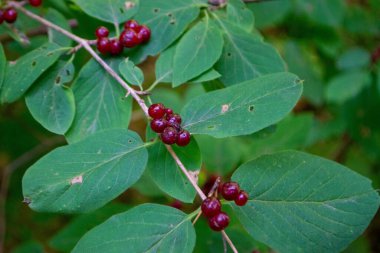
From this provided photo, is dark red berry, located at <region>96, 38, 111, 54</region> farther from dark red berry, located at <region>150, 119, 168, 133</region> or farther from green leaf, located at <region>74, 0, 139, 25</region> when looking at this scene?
dark red berry, located at <region>150, 119, 168, 133</region>

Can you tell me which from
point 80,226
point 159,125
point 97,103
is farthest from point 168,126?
point 80,226

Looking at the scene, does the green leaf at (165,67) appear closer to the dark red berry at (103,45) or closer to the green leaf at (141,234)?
the dark red berry at (103,45)

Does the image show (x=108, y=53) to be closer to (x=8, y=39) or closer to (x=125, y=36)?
(x=125, y=36)

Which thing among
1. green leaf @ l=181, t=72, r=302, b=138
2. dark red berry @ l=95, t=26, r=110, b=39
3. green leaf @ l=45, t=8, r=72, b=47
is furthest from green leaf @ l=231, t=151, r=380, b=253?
green leaf @ l=45, t=8, r=72, b=47

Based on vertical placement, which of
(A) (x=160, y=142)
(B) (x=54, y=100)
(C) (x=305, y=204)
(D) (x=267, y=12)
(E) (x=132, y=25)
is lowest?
(D) (x=267, y=12)

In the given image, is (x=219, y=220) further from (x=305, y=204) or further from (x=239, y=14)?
(x=239, y=14)

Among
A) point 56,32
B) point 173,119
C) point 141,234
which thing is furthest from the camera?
point 56,32
